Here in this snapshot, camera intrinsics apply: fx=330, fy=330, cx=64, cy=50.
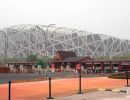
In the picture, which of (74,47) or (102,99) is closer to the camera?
(102,99)

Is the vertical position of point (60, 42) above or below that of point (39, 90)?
above

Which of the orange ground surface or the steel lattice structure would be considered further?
the steel lattice structure

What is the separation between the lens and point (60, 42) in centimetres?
14525

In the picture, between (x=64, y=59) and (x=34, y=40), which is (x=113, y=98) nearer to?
(x=64, y=59)

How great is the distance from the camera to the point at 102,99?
1524 cm

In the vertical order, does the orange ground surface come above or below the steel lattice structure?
below

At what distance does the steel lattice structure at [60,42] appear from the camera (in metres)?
145

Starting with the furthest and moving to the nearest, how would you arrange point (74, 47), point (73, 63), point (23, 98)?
point (74, 47) → point (73, 63) → point (23, 98)

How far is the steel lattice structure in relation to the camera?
145m

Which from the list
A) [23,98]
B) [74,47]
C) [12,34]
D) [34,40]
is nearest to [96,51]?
[74,47]

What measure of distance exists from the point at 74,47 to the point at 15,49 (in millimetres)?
28001

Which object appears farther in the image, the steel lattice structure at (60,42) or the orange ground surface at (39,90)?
the steel lattice structure at (60,42)

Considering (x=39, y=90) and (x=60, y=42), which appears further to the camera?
(x=60, y=42)

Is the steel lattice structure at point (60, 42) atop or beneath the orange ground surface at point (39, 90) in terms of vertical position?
atop
